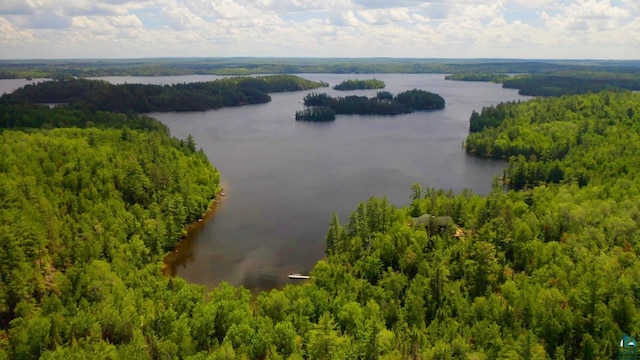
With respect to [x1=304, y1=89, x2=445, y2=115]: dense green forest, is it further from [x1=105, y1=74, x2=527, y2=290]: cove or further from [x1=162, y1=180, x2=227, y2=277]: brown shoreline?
Result: [x1=162, y1=180, x2=227, y2=277]: brown shoreline

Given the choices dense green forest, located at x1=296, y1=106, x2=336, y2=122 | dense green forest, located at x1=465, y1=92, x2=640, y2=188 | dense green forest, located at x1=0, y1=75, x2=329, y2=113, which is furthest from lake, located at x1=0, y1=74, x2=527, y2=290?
dense green forest, located at x1=0, y1=75, x2=329, y2=113

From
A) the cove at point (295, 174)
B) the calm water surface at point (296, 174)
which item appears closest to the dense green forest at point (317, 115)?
the calm water surface at point (296, 174)

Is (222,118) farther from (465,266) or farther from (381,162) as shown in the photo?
(465,266)

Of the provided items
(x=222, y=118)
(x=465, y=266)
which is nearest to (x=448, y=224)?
(x=465, y=266)

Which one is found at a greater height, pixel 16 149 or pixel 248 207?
pixel 16 149

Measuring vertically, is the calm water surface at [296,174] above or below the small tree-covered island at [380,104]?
below

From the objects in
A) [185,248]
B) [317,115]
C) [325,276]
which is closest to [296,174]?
[185,248]

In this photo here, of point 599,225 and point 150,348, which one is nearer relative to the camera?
point 150,348

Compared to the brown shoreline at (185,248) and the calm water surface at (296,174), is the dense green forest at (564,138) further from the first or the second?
the brown shoreline at (185,248)
